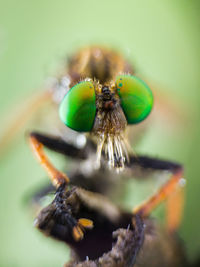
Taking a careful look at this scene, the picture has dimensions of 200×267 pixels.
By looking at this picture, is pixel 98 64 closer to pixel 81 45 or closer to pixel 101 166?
pixel 101 166

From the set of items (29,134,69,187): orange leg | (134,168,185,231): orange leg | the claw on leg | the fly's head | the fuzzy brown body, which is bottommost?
(134,168,185,231): orange leg

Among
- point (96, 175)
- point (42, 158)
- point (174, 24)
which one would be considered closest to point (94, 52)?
point (96, 175)

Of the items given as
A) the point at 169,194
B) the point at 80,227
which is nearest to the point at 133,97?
the point at 169,194

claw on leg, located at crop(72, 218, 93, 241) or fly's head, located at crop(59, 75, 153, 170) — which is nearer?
claw on leg, located at crop(72, 218, 93, 241)

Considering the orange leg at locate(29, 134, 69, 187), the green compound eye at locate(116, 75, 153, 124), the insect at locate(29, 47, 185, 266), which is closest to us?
the insect at locate(29, 47, 185, 266)

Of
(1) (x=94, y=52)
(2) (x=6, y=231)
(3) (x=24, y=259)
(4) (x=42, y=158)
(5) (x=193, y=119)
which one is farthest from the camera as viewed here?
(5) (x=193, y=119)

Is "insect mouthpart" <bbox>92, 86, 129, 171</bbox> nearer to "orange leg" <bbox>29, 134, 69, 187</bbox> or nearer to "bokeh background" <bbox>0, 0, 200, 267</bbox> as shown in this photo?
"orange leg" <bbox>29, 134, 69, 187</bbox>

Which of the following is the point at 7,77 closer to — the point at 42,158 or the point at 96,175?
the point at 96,175

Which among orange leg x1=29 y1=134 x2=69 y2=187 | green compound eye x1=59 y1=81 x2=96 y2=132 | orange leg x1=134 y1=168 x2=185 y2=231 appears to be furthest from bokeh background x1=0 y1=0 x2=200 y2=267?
green compound eye x1=59 y1=81 x2=96 y2=132
